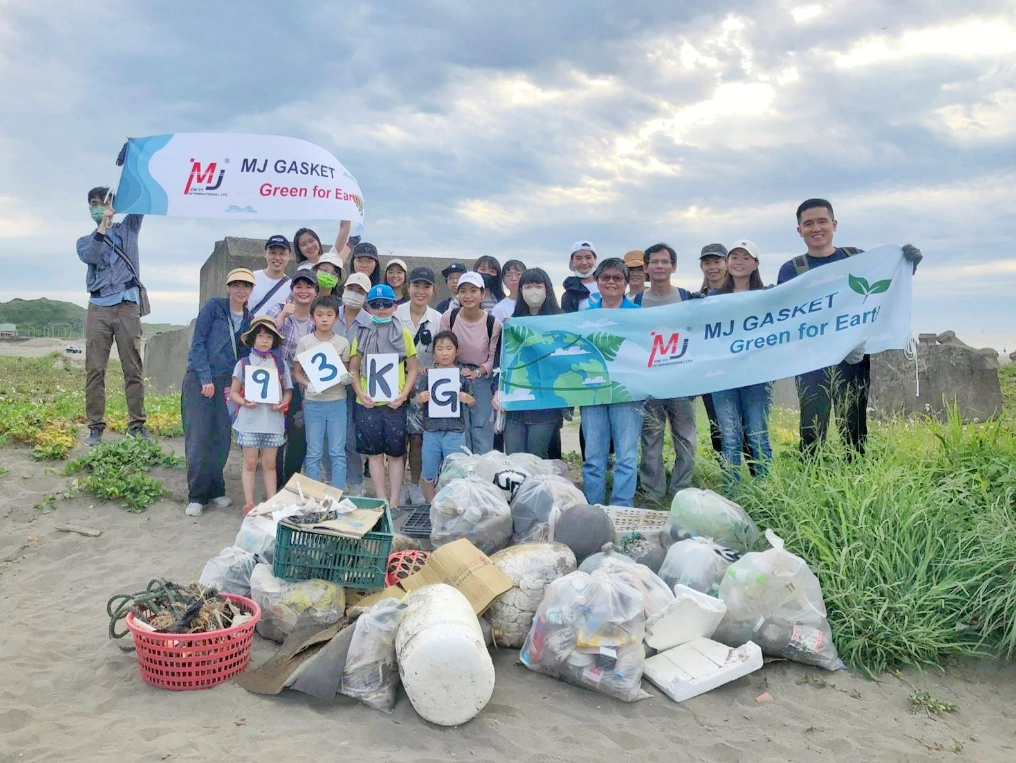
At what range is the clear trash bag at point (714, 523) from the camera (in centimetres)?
486

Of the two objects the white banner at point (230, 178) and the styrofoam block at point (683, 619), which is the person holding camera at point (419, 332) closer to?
the white banner at point (230, 178)

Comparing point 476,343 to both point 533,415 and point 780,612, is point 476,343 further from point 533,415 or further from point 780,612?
point 780,612

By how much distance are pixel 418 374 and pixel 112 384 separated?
488 inches

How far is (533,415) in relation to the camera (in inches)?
254

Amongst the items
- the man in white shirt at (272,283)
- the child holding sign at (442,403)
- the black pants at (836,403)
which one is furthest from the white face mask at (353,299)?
the black pants at (836,403)

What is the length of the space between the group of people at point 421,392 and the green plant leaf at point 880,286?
0.27 metres

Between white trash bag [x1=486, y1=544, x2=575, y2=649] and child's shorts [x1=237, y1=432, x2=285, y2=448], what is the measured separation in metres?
2.53

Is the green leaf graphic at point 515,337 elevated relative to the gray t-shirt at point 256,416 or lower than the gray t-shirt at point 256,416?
elevated

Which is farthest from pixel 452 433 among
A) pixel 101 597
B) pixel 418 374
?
pixel 101 597

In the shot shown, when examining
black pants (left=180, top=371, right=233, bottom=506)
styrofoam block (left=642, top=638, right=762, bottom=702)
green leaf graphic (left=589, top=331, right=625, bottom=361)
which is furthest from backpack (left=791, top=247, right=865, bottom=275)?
black pants (left=180, top=371, right=233, bottom=506)

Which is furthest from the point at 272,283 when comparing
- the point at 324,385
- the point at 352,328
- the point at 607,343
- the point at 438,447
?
the point at 607,343

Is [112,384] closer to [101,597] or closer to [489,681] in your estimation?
[101,597]

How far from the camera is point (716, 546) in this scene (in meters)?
4.59

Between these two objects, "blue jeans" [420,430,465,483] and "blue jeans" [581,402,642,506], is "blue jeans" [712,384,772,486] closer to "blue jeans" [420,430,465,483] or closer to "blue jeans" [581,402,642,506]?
"blue jeans" [581,402,642,506]
